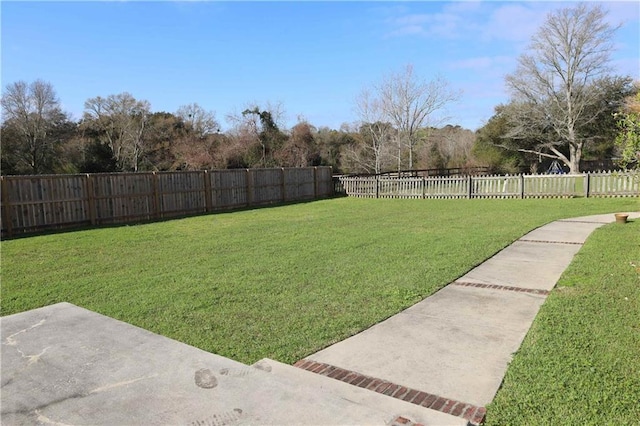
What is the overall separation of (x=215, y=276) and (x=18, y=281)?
113 inches

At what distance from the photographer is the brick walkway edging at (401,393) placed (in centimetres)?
249

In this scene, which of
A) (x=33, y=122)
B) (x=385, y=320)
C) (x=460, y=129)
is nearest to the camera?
(x=385, y=320)

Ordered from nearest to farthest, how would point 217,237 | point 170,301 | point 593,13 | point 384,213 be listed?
point 170,301 → point 217,237 → point 384,213 → point 593,13

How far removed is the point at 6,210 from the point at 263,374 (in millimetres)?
11104

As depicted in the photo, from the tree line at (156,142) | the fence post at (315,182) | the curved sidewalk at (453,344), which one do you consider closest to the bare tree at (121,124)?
the tree line at (156,142)

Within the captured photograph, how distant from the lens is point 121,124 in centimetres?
3391

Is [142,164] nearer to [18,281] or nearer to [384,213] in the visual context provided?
[384,213]

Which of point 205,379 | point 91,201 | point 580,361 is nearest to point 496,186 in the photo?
point 91,201

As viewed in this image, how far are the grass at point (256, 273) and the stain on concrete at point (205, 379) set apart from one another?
37cm

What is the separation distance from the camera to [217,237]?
967 cm

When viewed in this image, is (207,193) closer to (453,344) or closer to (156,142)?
(453,344)

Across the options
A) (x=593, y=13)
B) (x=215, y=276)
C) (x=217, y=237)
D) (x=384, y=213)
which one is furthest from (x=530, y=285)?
(x=593, y=13)

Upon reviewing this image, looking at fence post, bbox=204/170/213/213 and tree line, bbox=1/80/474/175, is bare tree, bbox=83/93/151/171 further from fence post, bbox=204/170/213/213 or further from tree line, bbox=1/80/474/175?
fence post, bbox=204/170/213/213

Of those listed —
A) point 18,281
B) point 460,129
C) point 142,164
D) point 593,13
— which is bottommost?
point 18,281
